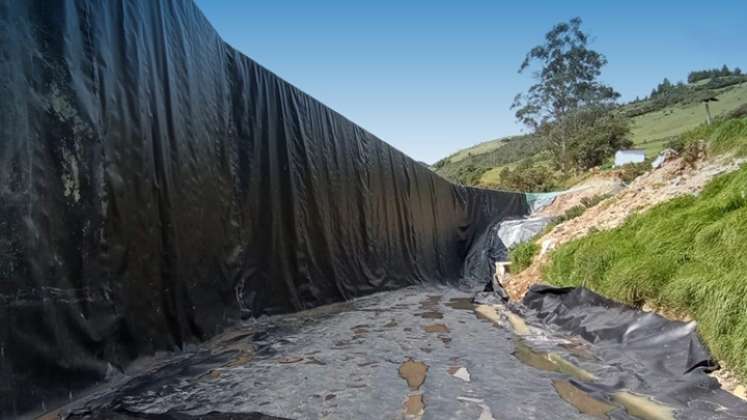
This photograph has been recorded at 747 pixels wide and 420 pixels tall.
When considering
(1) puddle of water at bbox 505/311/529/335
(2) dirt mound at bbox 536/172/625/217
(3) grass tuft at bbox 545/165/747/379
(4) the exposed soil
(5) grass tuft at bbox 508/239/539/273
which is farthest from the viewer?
(2) dirt mound at bbox 536/172/625/217

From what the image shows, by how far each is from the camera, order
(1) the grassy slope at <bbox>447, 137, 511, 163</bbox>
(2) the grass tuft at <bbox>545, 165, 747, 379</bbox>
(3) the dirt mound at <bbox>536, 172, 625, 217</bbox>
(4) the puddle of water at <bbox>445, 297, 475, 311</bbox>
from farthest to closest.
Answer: (1) the grassy slope at <bbox>447, 137, 511, 163</bbox> → (3) the dirt mound at <bbox>536, 172, 625, 217</bbox> → (4) the puddle of water at <bbox>445, 297, 475, 311</bbox> → (2) the grass tuft at <bbox>545, 165, 747, 379</bbox>

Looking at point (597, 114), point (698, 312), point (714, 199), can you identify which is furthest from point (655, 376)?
point (597, 114)

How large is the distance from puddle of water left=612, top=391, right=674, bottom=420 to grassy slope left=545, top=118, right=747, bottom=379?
32cm

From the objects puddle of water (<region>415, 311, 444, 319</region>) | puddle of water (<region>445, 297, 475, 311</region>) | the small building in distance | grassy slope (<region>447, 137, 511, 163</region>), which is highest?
grassy slope (<region>447, 137, 511, 163</region>)

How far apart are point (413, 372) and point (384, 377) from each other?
15 centimetres

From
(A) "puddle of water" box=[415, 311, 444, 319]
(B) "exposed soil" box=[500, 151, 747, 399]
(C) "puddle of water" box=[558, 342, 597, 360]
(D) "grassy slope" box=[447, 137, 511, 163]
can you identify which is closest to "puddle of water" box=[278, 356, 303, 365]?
(C) "puddle of water" box=[558, 342, 597, 360]

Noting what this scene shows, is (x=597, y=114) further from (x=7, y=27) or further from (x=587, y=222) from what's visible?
(x=7, y=27)

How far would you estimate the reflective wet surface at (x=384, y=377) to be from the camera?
1.52 m

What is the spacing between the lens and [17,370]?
1442mm

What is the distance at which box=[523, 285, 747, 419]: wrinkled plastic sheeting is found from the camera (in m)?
1.52

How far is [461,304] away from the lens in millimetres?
4352

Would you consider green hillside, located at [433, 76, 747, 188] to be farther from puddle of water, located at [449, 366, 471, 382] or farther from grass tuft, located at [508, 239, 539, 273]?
puddle of water, located at [449, 366, 471, 382]

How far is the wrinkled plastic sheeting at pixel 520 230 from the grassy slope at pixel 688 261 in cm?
391

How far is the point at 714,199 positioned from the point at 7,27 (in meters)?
3.70
